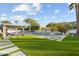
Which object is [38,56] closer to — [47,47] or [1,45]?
[47,47]

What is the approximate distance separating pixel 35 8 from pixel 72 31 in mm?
540

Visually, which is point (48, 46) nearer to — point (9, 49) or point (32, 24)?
point (32, 24)

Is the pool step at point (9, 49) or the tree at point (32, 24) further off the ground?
the tree at point (32, 24)

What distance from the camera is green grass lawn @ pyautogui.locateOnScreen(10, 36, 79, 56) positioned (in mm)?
2564

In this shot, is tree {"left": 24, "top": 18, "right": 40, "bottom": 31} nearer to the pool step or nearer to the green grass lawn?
the green grass lawn

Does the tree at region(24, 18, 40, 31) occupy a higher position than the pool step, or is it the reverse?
the tree at region(24, 18, 40, 31)

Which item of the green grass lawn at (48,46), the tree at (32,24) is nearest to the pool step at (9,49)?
the green grass lawn at (48,46)

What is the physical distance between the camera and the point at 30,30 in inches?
103

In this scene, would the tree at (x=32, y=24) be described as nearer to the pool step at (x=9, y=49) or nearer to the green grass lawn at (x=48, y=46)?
the green grass lawn at (x=48, y=46)

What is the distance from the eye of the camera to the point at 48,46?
258 centimetres

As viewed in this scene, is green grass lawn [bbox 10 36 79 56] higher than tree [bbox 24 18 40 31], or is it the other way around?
tree [bbox 24 18 40 31]

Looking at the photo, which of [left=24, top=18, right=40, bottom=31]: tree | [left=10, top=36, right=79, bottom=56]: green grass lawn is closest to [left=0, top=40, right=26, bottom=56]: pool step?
[left=10, top=36, right=79, bottom=56]: green grass lawn

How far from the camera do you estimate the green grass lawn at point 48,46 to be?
2564mm

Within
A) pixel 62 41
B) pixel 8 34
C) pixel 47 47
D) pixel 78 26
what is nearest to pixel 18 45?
pixel 8 34
